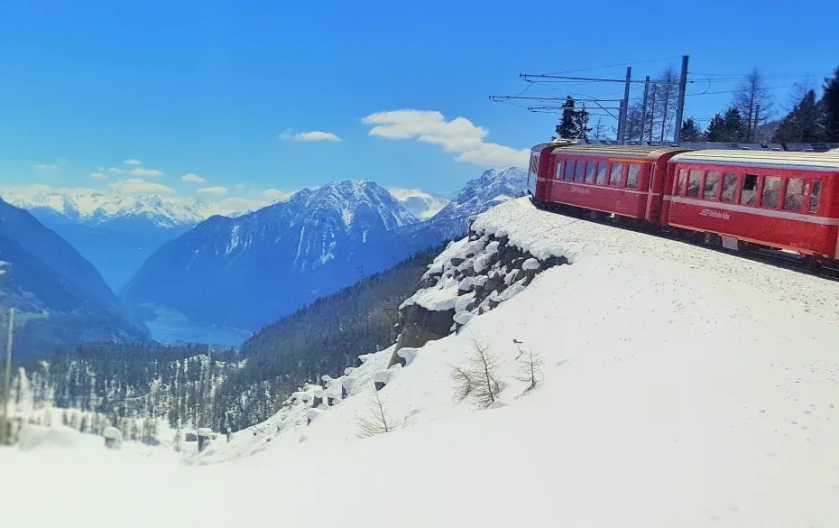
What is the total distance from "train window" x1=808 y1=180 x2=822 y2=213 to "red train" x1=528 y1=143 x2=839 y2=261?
0.03 m

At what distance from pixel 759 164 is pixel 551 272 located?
7142 mm

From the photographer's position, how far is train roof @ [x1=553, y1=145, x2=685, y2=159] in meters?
25.2

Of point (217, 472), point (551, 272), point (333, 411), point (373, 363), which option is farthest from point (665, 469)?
point (373, 363)

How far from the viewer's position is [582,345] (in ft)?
47.0

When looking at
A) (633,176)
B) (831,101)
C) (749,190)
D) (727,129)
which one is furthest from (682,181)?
(727,129)

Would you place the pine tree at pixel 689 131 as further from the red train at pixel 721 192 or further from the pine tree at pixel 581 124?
the red train at pixel 721 192

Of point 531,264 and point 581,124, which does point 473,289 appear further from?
point 581,124

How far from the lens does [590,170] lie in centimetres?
2972

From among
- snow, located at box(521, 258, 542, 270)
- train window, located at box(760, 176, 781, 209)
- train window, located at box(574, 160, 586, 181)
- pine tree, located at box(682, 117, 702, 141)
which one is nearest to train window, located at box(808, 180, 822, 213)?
train window, located at box(760, 176, 781, 209)

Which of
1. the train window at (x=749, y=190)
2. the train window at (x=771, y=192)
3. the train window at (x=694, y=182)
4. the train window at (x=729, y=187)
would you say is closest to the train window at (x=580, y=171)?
the train window at (x=694, y=182)

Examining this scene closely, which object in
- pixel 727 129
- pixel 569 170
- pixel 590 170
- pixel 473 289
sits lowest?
pixel 473 289

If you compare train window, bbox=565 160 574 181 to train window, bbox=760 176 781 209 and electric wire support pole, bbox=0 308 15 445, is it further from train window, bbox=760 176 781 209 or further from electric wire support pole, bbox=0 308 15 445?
electric wire support pole, bbox=0 308 15 445

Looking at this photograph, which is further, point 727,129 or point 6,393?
point 727,129

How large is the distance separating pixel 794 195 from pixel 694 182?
4.98m
